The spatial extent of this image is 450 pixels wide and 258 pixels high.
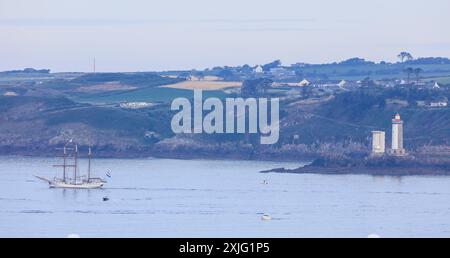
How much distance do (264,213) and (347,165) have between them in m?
29.3

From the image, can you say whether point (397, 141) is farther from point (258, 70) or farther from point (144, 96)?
point (258, 70)

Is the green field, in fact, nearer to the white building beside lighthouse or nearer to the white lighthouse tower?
the white building beside lighthouse

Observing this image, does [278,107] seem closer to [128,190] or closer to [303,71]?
[303,71]

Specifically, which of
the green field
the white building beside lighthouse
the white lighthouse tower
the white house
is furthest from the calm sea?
the white house

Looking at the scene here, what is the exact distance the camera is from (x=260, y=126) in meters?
91.8

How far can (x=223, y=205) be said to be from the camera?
136 feet

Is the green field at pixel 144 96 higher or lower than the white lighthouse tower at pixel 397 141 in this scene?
higher

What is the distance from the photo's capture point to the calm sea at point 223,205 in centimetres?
3222

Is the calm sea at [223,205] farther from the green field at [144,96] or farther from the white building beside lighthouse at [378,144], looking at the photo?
the green field at [144,96]

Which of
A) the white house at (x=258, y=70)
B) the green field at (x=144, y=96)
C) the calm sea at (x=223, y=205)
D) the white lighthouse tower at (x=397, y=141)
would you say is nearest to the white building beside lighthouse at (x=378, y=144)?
the white lighthouse tower at (x=397, y=141)

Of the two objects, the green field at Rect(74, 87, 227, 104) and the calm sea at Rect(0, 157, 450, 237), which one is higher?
the green field at Rect(74, 87, 227, 104)

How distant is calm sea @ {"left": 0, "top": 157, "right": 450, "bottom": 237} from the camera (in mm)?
32219

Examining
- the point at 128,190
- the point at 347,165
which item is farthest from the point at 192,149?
the point at 128,190

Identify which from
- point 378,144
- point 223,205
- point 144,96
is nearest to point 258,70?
point 144,96
